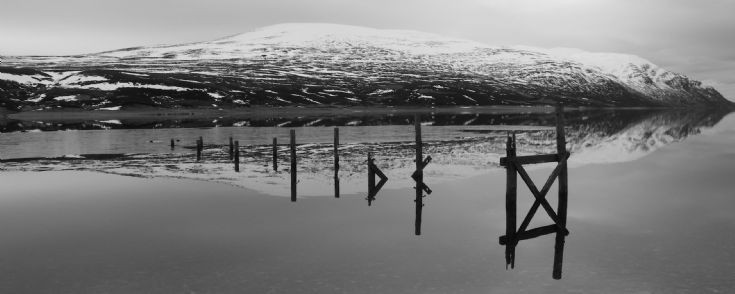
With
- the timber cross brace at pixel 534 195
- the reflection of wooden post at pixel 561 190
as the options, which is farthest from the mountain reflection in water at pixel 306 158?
the reflection of wooden post at pixel 561 190

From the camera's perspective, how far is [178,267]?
53.0ft

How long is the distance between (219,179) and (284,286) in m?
20.5

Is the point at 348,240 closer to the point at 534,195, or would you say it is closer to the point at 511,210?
the point at 511,210

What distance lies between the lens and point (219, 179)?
112ft

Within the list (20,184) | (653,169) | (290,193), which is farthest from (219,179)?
(653,169)

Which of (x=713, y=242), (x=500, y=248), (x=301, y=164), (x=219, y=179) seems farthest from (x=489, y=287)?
(x=301, y=164)

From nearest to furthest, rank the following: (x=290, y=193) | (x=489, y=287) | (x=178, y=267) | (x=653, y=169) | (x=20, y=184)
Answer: (x=489, y=287) < (x=178, y=267) < (x=290, y=193) < (x=20, y=184) < (x=653, y=169)

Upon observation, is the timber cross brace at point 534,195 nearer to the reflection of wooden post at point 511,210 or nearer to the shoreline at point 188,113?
the reflection of wooden post at point 511,210

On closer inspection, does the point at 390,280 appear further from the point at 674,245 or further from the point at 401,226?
the point at 674,245

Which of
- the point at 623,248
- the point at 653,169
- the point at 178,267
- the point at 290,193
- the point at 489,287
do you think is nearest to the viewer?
the point at 489,287

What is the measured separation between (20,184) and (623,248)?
29.7 metres

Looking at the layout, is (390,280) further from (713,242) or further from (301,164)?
(301,164)

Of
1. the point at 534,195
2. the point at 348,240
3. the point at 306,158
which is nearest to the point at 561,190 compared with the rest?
the point at 534,195

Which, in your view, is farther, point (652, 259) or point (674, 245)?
point (674, 245)
